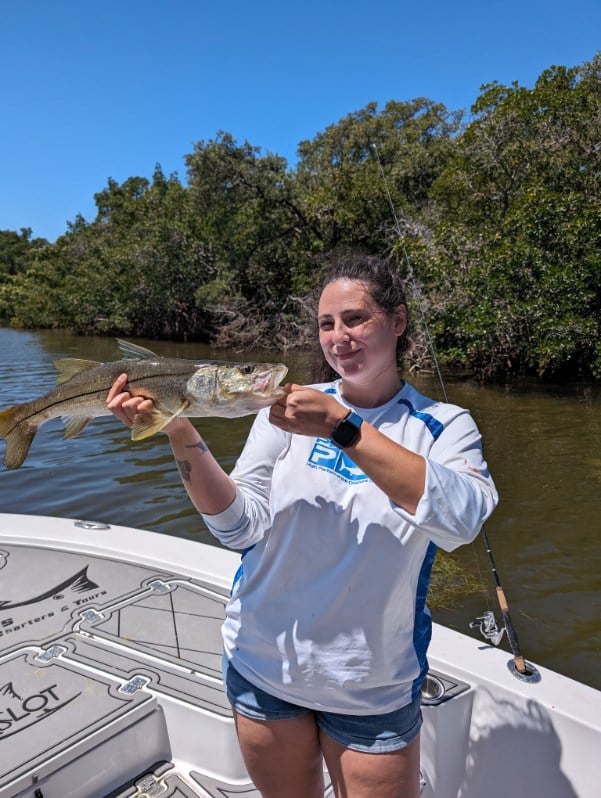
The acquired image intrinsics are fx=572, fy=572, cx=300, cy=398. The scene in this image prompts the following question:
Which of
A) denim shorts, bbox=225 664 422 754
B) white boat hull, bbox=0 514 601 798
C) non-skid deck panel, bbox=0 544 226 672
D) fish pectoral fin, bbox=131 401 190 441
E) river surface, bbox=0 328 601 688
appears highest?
fish pectoral fin, bbox=131 401 190 441

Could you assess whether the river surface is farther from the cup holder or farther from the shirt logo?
the shirt logo

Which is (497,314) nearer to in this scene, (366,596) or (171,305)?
(366,596)

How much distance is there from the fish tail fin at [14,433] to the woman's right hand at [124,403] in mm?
528

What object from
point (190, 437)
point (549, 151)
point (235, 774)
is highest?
point (549, 151)

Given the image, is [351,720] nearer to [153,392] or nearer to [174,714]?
[153,392]

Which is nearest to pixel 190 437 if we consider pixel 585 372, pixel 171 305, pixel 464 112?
pixel 585 372

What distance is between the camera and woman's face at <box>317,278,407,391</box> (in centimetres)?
175

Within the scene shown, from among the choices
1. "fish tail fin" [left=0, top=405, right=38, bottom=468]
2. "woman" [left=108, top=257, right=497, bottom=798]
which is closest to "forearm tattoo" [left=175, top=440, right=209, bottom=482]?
"woman" [left=108, top=257, right=497, bottom=798]

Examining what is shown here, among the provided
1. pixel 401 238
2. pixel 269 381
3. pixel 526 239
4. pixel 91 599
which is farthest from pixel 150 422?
pixel 526 239

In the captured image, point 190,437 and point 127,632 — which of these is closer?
point 190,437

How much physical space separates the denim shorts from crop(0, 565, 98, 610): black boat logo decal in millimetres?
2061

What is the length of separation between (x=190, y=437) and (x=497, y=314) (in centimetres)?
1332

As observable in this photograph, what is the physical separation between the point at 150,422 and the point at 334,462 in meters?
0.63

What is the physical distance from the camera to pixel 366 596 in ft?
5.28
